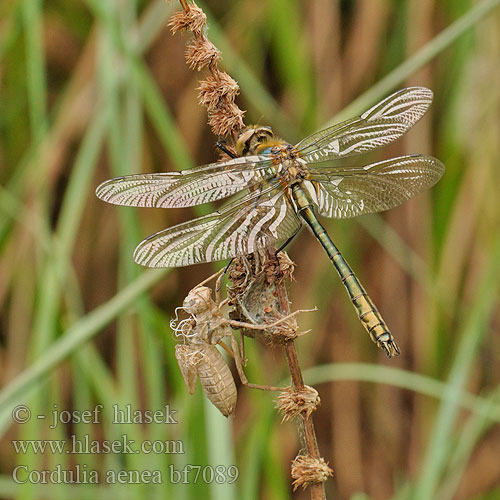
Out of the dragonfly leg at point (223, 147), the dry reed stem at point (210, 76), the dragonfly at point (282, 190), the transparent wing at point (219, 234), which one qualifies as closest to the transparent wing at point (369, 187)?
the dragonfly at point (282, 190)

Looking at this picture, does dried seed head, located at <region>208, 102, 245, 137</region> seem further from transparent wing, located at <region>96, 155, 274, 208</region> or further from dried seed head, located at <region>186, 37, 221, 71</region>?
transparent wing, located at <region>96, 155, 274, 208</region>

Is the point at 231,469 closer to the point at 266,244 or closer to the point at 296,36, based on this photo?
the point at 266,244

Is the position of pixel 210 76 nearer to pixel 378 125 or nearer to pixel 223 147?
pixel 223 147

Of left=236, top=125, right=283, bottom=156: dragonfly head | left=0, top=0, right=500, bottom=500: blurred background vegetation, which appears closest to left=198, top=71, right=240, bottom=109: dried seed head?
left=236, top=125, right=283, bottom=156: dragonfly head

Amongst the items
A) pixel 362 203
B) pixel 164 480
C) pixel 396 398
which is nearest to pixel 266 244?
pixel 362 203

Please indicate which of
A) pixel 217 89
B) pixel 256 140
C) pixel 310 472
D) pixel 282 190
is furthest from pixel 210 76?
pixel 310 472

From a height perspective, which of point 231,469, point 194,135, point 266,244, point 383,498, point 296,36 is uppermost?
point 194,135

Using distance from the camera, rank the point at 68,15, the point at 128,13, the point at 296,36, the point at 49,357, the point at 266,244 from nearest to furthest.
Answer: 1. the point at 266,244
2. the point at 49,357
3. the point at 128,13
4. the point at 296,36
5. the point at 68,15
